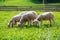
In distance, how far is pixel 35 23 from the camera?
52.4 ft

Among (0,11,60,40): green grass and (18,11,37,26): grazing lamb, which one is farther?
(18,11,37,26): grazing lamb

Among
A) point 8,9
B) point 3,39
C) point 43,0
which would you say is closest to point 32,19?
point 3,39

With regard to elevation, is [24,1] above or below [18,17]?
below

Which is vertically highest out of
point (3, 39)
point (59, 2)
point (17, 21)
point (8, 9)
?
point (3, 39)

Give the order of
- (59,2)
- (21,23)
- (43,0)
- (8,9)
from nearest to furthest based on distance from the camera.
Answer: (21,23) < (8,9) < (43,0) < (59,2)

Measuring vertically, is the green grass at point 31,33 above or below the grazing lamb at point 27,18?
above

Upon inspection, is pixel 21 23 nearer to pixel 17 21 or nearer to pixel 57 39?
pixel 17 21

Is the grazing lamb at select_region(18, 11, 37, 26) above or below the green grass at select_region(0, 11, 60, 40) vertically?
below

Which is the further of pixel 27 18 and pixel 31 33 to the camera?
pixel 27 18

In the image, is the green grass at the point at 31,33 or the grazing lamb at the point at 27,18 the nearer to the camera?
the green grass at the point at 31,33

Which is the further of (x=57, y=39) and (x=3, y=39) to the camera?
(x=3, y=39)

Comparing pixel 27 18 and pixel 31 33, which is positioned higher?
pixel 31 33

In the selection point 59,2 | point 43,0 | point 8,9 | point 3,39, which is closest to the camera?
point 3,39

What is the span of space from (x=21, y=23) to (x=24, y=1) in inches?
1517
